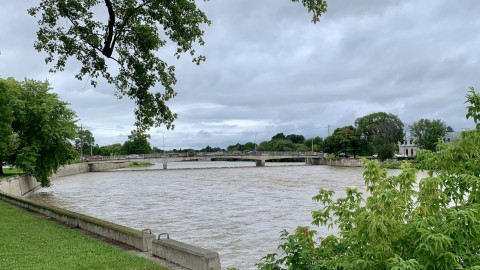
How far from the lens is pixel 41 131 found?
45406mm

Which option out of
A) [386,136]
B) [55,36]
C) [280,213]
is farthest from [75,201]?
[386,136]

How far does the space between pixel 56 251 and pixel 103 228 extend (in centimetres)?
284

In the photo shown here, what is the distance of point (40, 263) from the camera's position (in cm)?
988

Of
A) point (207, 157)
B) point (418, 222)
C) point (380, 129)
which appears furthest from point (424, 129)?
point (418, 222)

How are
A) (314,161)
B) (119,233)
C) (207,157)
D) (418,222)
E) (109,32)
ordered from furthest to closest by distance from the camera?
1. (314,161)
2. (207,157)
3. (109,32)
4. (119,233)
5. (418,222)

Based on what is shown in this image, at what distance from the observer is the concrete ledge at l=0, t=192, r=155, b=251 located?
11734 millimetres

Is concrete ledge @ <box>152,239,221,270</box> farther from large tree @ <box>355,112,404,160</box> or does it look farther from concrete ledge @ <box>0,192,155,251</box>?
large tree @ <box>355,112,404,160</box>

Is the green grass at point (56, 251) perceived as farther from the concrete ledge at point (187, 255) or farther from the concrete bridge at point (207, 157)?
the concrete bridge at point (207, 157)

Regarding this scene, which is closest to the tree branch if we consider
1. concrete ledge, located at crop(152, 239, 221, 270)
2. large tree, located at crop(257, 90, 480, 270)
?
concrete ledge, located at crop(152, 239, 221, 270)

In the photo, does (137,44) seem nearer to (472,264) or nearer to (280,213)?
(472,264)

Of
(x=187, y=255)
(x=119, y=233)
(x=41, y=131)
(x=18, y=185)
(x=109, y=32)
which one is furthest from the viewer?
(x=41, y=131)

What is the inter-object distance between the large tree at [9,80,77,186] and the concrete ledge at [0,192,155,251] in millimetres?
24828

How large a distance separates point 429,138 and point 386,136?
39.5ft

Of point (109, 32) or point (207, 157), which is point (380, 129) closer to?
point (207, 157)
